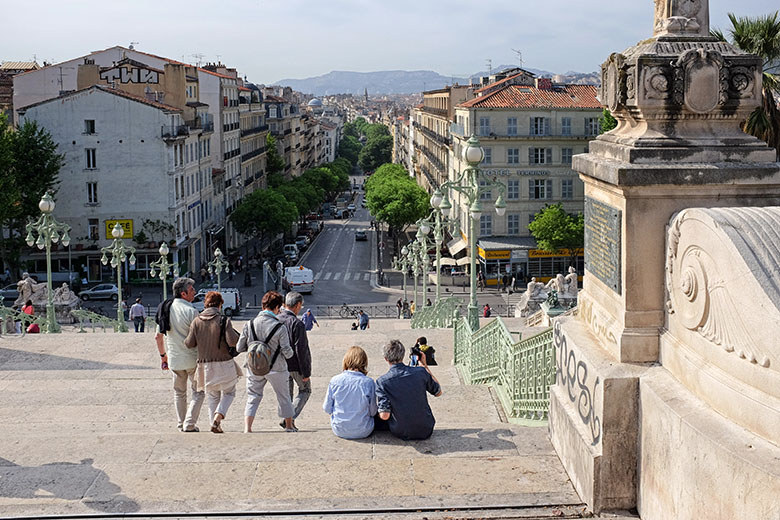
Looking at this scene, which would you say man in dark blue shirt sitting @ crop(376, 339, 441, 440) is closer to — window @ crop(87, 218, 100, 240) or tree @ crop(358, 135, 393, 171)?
window @ crop(87, 218, 100, 240)

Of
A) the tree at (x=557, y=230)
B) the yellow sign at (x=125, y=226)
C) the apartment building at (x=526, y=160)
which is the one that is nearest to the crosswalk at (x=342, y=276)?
the apartment building at (x=526, y=160)

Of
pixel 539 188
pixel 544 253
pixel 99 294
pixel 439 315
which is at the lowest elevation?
pixel 99 294

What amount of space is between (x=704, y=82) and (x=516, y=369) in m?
4.53

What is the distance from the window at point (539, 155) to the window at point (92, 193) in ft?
84.2

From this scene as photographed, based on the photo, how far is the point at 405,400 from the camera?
29.4 feet

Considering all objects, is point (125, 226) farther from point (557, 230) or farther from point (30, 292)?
point (557, 230)

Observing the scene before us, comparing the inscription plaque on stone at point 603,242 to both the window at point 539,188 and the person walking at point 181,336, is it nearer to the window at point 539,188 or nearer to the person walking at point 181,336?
the person walking at point 181,336

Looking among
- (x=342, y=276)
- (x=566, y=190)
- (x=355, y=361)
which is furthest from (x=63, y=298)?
(x=355, y=361)

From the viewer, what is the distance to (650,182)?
741 centimetres

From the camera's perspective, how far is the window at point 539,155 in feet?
194

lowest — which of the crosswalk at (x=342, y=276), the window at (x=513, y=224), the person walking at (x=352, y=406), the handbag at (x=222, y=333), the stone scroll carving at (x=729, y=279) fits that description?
the crosswalk at (x=342, y=276)

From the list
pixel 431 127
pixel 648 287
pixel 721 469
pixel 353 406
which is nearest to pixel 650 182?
pixel 648 287

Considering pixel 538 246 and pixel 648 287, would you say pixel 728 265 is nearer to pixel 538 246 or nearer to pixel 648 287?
pixel 648 287

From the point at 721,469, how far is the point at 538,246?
52.3 meters
